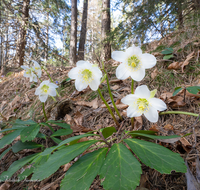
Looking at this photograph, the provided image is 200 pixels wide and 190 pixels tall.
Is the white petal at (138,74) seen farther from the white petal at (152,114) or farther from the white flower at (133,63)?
the white petal at (152,114)

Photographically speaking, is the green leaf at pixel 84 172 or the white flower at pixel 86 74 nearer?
the green leaf at pixel 84 172

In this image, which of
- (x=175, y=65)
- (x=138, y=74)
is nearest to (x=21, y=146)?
(x=138, y=74)

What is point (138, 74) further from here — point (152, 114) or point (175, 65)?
point (175, 65)

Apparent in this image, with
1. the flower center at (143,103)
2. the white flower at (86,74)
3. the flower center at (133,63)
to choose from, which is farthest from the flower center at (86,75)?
the flower center at (143,103)

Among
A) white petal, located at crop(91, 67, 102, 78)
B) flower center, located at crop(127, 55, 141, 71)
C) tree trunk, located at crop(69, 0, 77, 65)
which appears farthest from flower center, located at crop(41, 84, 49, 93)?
tree trunk, located at crop(69, 0, 77, 65)

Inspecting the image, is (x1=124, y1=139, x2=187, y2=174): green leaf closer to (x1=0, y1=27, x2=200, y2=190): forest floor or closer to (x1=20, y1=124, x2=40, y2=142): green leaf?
(x1=0, y1=27, x2=200, y2=190): forest floor

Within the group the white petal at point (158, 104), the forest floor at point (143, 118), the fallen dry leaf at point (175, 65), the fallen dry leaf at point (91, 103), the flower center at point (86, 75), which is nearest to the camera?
the forest floor at point (143, 118)
